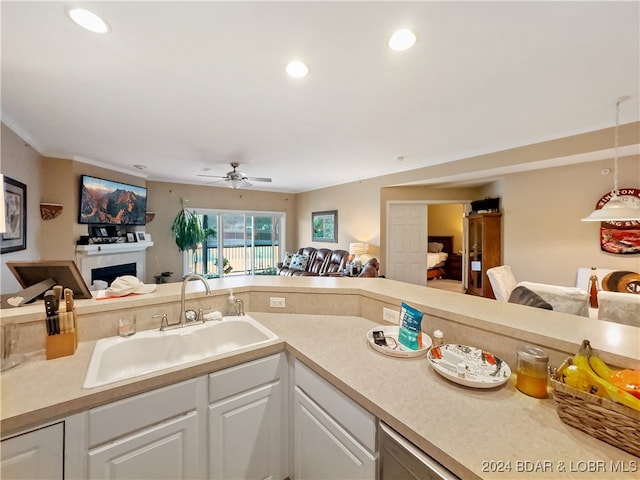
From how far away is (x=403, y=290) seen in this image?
1.70 metres

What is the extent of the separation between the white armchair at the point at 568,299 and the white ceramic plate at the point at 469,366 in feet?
5.75

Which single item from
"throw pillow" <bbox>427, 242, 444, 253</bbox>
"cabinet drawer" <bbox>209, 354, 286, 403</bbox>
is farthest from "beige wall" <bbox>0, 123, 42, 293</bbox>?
"throw pillow" <bbox>427, 242, 444, 253</bbox>

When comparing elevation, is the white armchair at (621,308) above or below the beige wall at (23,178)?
below

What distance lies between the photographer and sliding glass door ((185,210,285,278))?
6559 millimetres

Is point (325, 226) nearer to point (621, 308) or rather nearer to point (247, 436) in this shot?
point (621, 308)

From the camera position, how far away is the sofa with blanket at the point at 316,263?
5.63 meters

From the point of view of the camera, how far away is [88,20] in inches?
54.8

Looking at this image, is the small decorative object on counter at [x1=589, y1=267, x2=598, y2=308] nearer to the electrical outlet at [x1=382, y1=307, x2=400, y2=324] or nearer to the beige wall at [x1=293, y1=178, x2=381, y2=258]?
the electrical outlet at [x1=382, y1=307, x2=400, y2=324]

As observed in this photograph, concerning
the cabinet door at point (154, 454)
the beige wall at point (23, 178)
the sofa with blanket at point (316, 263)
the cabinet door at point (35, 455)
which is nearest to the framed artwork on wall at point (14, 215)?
the beige wall at point (23, 178)

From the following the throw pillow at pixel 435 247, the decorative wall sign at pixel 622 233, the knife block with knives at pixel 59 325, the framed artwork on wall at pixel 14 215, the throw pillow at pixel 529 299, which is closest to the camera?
the knife block with knives at pixel 59 325

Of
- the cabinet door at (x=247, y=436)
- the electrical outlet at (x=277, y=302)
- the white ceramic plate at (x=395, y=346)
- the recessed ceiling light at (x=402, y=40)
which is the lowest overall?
the cabinet door at (x=247, y=436)

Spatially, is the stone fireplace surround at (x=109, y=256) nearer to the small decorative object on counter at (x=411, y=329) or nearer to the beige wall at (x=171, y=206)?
the beige wall at (x=171, y=206)

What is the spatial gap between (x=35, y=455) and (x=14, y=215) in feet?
10.2

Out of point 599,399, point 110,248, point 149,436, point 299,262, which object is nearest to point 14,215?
point 110,248
